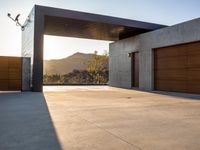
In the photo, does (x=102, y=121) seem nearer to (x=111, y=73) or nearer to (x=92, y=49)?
(x=111, y=73)

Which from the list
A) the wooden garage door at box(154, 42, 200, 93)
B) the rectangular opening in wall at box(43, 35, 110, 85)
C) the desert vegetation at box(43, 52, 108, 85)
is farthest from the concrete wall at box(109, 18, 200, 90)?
the desert vegetation at box(43, 52, 108, 85)

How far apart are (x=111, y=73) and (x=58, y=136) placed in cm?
1988

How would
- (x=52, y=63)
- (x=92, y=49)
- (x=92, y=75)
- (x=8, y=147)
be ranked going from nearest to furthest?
1. (x=8, y=147)
2. (x=92, y=75)
3. (x=92, y=49)
4. (x=52, y=63)

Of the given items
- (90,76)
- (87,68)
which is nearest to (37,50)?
(90,76)

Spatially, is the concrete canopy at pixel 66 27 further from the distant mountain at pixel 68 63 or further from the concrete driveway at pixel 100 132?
the distant mountain at pixel 68 63

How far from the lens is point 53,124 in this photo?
548 cm

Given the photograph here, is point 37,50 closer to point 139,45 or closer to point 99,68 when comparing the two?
point 139,45

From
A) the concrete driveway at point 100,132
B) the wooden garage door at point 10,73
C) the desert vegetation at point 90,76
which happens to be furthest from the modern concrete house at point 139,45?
the desert vegetation at point 90,76

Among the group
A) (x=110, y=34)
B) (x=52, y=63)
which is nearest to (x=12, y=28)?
(x=110, y=34)

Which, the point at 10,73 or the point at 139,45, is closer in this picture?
the point at 10,73

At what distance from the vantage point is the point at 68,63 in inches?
2788

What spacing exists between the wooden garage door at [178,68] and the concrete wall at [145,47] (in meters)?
0.40

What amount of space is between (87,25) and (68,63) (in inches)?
2091

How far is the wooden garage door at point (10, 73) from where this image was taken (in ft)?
52.8
